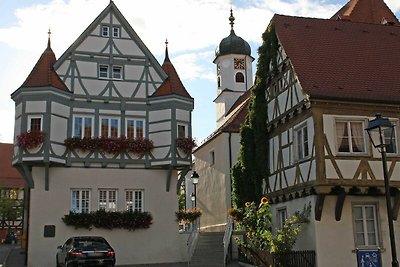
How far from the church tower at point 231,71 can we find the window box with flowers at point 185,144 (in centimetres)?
2003

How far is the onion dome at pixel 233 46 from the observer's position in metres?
48.8

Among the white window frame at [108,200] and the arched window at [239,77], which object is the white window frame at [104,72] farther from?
the arched window at [239,77]

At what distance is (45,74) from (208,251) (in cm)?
1174

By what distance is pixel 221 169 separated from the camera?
33.9m

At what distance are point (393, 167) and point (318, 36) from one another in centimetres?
705

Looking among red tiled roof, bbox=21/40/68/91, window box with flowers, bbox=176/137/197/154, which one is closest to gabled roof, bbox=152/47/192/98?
window box with flowers, bbox=176/137/197/154

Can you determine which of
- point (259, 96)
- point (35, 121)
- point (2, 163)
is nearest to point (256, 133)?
point (259, 96)

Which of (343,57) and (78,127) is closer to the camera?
(343,57)

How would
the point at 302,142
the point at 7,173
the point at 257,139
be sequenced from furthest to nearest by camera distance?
the point at 7,173, the point at 257,139, the point at 302,142

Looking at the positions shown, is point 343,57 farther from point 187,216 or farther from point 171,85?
point 187,216

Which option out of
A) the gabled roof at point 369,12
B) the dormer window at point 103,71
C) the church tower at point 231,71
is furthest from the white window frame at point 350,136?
the church tower at point 231,71

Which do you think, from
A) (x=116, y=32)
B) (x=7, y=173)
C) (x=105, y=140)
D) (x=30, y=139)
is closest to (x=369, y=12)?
(x=116, y=32)

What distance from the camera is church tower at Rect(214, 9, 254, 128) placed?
48000 millimetres

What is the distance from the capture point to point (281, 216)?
23.8 meters
